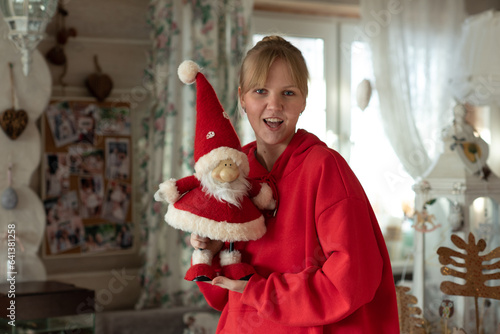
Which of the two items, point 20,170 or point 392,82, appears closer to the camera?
point 20,170

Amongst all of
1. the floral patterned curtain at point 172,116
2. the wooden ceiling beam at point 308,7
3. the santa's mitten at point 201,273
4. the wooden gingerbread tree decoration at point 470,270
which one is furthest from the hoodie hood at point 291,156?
the wooden ceiling beam at point 308,7

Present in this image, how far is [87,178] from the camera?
2934mm

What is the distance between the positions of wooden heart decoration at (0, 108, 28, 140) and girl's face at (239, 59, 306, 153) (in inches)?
64.9

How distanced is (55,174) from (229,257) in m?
1.94

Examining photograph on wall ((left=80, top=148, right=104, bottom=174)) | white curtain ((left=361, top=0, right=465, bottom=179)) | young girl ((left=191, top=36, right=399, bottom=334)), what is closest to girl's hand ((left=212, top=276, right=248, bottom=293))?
young girl ((left=191, top=36, right=399, bottom=334))

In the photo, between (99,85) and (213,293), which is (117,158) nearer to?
(99,85)

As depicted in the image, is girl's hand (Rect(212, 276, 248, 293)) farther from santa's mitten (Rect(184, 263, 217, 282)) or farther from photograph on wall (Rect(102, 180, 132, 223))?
photograph on wall (Rect(102, 180, 132, 223))

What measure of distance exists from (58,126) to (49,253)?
621mm

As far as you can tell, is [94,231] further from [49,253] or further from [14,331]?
[14,331]

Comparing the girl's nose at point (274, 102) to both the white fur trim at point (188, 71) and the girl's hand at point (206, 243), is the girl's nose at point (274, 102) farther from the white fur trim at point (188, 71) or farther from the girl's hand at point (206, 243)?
the girl's hand at point (206, 243)

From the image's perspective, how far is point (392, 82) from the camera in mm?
3658

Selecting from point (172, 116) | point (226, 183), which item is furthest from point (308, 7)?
point (226, 183)

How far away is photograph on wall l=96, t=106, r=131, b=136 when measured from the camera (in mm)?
2961

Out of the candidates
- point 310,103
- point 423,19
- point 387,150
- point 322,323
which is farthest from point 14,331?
point 423,19
